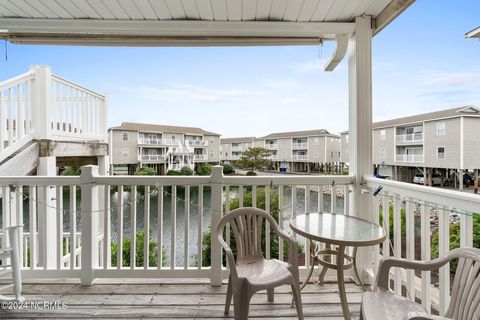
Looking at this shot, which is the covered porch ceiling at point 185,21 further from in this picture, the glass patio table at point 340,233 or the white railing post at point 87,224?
the glass patio table at point 340,233

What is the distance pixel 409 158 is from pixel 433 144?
27cm

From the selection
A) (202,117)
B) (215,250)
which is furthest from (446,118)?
(202,117)

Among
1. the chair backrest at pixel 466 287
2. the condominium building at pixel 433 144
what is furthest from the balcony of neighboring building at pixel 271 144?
the chair backrest at pixel 466 287

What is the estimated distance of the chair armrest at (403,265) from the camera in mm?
1336

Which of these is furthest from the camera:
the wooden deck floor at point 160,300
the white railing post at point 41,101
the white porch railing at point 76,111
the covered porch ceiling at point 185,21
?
the white porch railing at point 76,111

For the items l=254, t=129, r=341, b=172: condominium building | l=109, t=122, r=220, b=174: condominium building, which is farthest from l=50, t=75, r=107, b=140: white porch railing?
l=254, t=129, r=341, b=172: condominium building

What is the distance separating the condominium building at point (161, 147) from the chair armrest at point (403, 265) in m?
1.82

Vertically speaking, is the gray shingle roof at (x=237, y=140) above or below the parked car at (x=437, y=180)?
above

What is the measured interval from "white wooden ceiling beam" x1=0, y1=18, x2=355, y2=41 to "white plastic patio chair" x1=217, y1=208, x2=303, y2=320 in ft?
5.87

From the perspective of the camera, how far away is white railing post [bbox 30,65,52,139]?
360cm

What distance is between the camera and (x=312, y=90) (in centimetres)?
356

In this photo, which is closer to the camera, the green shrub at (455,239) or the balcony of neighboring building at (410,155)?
the green shrub at (455,239)

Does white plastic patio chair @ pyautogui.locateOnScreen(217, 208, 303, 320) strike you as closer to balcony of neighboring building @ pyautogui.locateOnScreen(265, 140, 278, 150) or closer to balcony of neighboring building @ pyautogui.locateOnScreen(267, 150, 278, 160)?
balcony of neighboring building @ pyautogui.locateOnScreen(267, 150, 278, 160)

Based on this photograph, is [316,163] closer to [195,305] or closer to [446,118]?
Result: [446,118]
